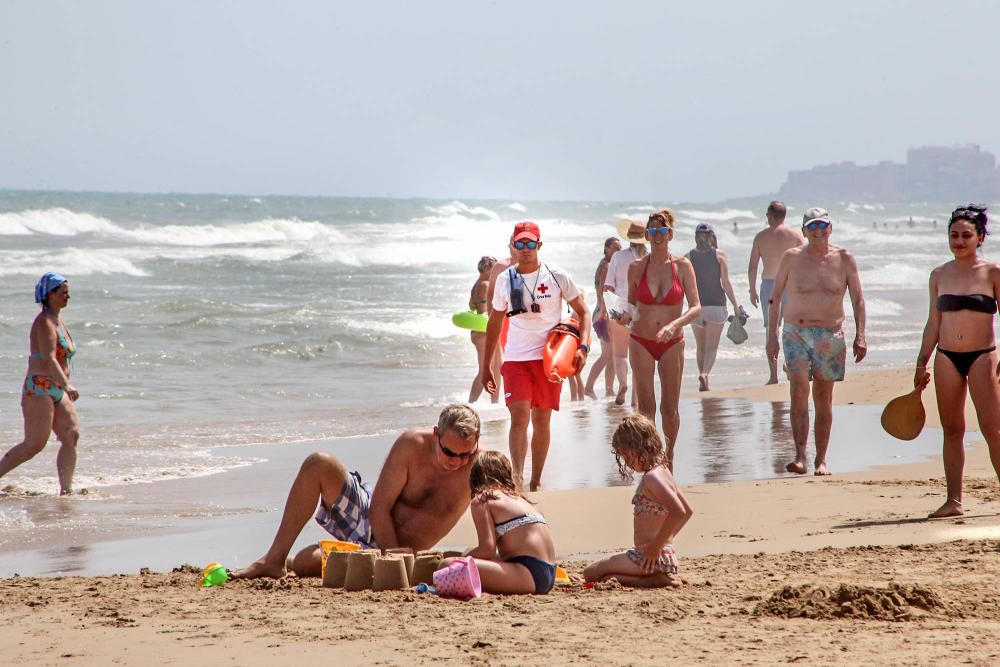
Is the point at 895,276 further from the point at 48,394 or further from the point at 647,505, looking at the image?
the point at 647,505

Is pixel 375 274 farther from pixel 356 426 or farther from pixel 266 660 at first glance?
pixel 266 660

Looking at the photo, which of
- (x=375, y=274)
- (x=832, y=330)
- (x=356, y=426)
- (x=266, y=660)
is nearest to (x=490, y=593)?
(x=266, y=660)

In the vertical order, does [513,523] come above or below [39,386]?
below

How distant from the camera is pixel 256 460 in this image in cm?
1006

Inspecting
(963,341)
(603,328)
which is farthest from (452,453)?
(603,328)

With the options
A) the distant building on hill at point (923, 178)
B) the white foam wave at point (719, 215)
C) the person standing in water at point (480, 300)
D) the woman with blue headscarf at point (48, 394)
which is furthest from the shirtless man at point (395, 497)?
A: the distant building on hill at point (923, 178)

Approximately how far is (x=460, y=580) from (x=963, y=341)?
3.07 meters

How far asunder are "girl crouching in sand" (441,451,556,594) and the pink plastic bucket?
7 cm

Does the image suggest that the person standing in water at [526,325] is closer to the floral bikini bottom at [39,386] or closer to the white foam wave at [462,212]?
the floral bikini bottom at [39,386]

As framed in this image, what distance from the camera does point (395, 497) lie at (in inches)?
220

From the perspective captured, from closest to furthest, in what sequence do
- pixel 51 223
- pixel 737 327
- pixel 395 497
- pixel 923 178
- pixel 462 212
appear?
pixel 395 497 < pixel 737 327 < pixel 51 223 < pixel 462 212 < pixel 923 178

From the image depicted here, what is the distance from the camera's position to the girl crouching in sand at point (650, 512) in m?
5.30

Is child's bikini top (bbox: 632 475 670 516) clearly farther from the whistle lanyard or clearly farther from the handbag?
the handbag

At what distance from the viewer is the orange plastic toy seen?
24.9 ft
